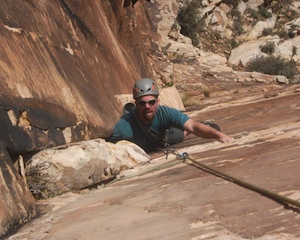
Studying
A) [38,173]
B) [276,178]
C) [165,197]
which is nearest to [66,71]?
[38,173]

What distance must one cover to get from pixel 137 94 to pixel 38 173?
71.3 inches

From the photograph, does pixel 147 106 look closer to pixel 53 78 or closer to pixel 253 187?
pixel 53 78

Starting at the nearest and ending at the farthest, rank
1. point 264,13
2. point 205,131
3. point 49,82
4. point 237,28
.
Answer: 1. point 49,82
2. point 205,131
3. point 237,28
4. point 264,13

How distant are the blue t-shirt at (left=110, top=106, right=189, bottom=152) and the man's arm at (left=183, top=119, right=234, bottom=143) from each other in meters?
0.08

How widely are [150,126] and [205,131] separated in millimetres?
711

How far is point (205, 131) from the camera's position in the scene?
4.84 meters

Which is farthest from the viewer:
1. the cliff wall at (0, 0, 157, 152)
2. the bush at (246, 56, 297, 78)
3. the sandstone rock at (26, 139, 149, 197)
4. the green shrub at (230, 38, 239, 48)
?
the green shrub at (230, 38, 239, 48)

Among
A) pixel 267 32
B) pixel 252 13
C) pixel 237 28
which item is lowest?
pixel 267 32

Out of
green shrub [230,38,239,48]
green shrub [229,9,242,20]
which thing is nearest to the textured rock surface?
green shrub [230,38,239,48]

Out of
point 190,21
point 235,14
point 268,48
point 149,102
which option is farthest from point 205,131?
point 235,14

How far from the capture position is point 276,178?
2.67 metres

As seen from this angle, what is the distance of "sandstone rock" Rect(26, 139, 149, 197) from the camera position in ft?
11.0

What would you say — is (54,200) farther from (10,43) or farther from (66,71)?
(66,71)

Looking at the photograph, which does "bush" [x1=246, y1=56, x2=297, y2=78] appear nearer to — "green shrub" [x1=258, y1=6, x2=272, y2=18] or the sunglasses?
"green shrub" [x1=258, y1=6, x2=272, y2=18]
